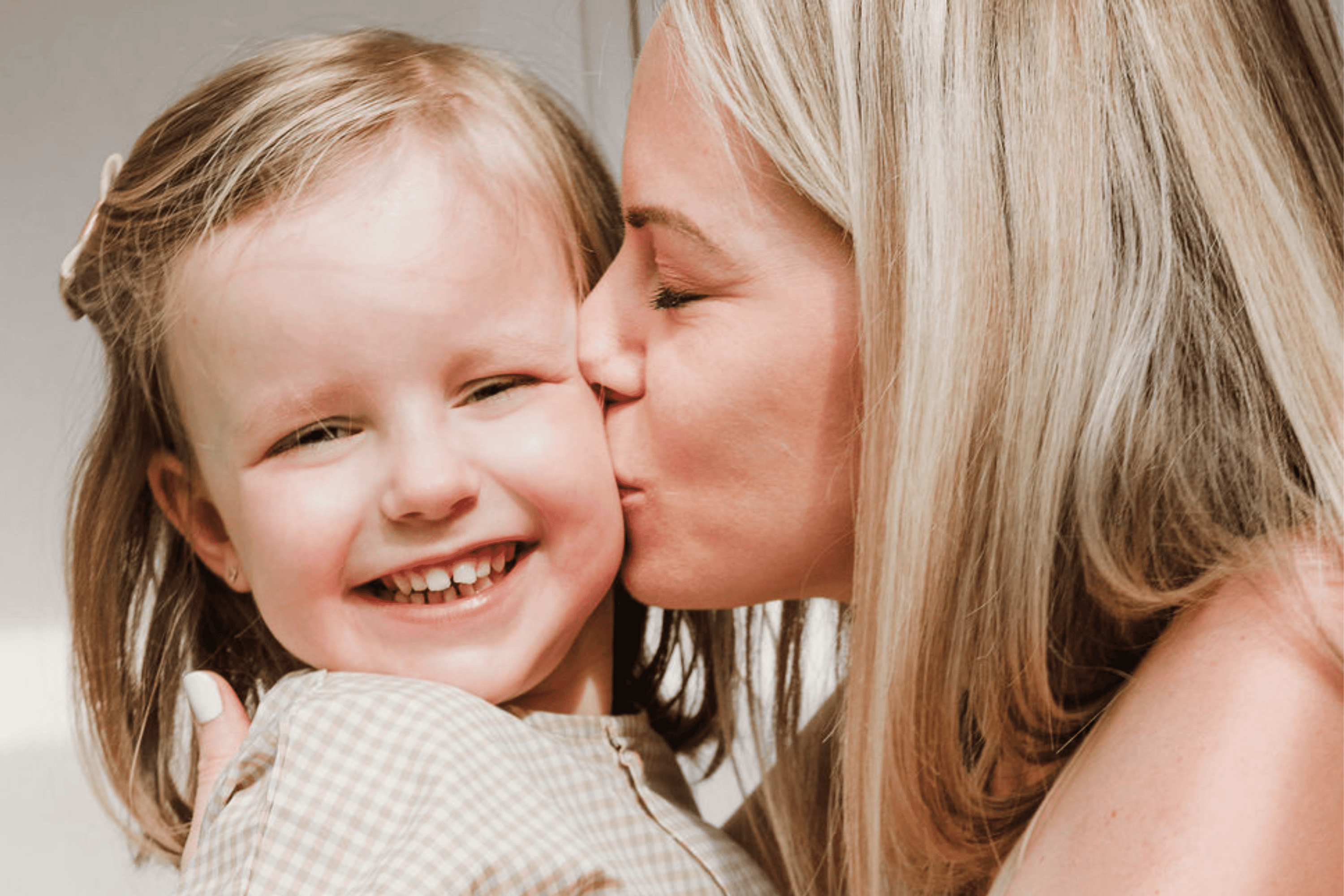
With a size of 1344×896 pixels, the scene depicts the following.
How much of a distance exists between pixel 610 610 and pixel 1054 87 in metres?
0.53

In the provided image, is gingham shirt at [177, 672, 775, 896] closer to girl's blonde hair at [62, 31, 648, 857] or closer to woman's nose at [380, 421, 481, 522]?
woman's nose at [380, 421, 481, 522]

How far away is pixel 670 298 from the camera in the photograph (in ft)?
3.37

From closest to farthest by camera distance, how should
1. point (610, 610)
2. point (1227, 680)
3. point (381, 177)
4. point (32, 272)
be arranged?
point (1227, 680)
point (381, 177)
point (610, 610)
point (32, 272)

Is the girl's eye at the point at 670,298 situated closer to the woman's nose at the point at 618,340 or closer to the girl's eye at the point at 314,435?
the woman's nose at the point at 618,340

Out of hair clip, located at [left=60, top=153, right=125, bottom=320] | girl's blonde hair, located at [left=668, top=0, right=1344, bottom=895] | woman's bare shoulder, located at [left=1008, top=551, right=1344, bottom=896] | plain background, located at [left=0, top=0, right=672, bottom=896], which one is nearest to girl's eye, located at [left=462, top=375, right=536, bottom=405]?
girl's blonde hair, located at [left=668, top=0, right=1344, bottom=895]

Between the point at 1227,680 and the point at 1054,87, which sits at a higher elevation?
the point at 1054,87

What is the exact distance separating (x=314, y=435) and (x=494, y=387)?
126 millimetres

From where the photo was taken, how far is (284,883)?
85 centimetres

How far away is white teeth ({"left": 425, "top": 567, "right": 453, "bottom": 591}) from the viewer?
1017 millimetres

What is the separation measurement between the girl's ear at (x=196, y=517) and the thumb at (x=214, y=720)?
0.25 ft

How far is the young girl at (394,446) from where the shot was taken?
0.91 metres

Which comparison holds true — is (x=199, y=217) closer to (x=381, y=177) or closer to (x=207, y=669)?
(x=381, y=177)

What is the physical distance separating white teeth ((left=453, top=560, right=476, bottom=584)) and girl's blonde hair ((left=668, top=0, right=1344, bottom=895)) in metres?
0.27

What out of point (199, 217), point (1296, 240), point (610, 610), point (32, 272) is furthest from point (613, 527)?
point (32, 272)
